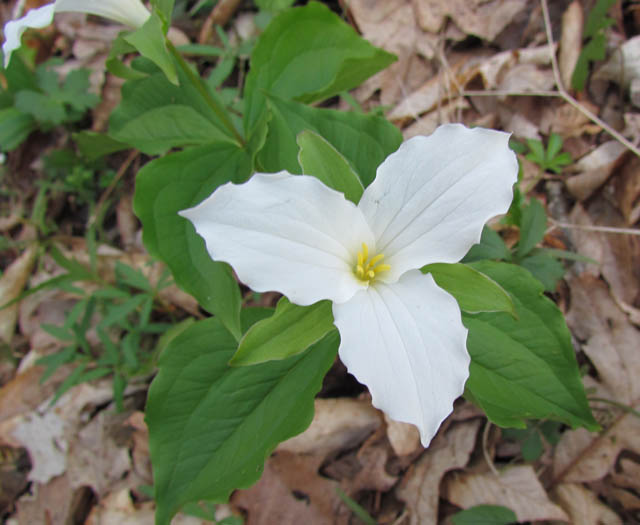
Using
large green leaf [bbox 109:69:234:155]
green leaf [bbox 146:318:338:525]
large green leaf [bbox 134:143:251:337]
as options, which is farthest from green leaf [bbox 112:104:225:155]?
green leaf [bbox 146:318:338:525]

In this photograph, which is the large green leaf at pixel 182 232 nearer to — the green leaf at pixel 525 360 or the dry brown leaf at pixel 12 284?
the green leaf at pixel 525 360

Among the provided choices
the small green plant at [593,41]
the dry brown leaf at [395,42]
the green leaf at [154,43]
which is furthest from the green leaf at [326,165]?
the small green plant at [593,41]

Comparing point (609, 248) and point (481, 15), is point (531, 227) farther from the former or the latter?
point (481, 15)

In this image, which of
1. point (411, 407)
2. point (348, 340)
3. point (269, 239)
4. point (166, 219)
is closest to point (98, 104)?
point (166, 219)

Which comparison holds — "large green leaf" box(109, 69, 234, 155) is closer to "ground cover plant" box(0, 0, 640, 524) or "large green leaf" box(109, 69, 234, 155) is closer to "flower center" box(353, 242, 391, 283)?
"ground cover plant" box(0, 0, 640, 524)

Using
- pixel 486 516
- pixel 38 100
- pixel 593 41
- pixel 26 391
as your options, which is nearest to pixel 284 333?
pixel 486 516

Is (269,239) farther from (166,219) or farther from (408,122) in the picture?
(408,122)
